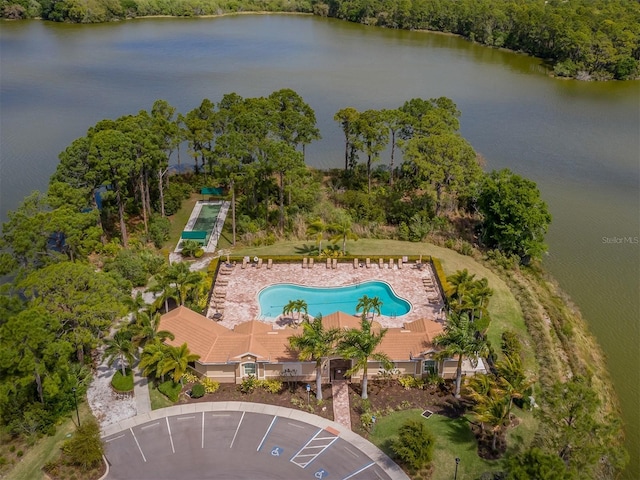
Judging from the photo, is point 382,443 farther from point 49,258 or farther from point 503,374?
point 49,258

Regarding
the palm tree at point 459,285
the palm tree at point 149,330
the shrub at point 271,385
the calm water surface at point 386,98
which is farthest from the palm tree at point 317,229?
the calm water surface at point 386,98

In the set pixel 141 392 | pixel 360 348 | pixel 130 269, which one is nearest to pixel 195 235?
pixel 130 269

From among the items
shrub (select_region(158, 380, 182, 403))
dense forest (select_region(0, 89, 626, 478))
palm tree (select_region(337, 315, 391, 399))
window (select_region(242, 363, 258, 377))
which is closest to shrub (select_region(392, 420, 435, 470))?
palm tree (select_region(337, 315, 391, 399))

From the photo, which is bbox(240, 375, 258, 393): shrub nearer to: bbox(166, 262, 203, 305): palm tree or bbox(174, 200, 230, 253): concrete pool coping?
bbox(166, 262, 203, 305): palm tree

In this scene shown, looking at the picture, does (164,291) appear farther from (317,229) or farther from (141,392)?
(317,229)

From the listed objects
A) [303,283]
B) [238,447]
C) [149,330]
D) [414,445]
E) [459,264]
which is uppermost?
[149,330]

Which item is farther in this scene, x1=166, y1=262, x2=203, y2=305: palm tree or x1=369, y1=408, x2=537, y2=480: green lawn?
x1=166, y1=262, x2=203, y2=305: palm tree

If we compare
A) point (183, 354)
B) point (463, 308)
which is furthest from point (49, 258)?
point (463, 308)
